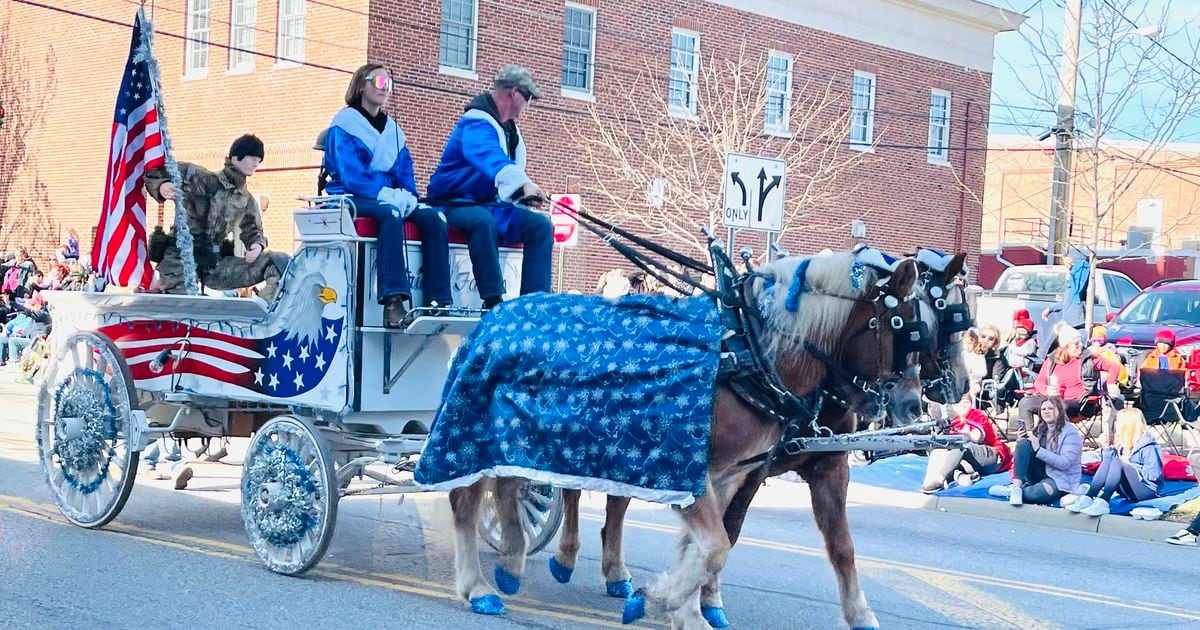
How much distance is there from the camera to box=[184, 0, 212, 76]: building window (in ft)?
85.5

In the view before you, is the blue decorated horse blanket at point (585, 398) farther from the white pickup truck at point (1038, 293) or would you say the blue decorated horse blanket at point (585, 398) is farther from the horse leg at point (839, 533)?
the white pickup truck at point (1038, 293)

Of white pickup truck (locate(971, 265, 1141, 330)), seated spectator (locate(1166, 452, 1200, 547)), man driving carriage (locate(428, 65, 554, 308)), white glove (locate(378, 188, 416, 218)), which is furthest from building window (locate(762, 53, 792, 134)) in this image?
white glove (locate(378, 188, 416, 218))

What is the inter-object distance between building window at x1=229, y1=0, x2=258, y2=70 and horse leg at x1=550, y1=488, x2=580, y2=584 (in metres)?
19.3

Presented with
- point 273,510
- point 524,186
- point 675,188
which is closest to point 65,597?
point 273,510

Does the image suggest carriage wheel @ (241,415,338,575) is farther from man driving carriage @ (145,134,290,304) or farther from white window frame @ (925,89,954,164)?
white window frame @ (925,89,954,164)

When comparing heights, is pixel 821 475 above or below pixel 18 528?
above

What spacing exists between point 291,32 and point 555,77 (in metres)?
4.95

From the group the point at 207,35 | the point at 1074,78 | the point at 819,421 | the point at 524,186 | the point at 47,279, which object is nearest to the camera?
the point at 819,421

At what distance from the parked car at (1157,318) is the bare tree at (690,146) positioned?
22.2 feet

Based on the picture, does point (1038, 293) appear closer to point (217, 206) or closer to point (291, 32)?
point (291, 32)

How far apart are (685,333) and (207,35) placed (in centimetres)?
2195

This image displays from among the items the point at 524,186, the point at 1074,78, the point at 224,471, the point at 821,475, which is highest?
the point at 1074,78

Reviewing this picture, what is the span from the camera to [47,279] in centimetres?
2342

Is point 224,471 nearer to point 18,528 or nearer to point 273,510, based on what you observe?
point 18,528
